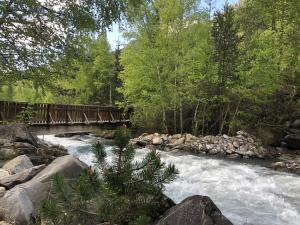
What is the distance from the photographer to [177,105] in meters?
20.4

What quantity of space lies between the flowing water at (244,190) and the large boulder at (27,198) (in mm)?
951

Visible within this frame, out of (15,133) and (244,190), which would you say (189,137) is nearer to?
(244,190)

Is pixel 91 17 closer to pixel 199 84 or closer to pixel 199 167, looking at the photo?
pixel 199 167

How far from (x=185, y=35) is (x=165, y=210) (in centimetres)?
1510

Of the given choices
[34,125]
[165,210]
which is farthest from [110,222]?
[34,125]

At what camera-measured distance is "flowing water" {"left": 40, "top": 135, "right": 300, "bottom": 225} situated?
7.02 meters

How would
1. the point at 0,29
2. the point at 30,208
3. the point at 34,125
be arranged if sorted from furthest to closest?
the point at 34,125 → the point at 0,29 → the point at 30,208

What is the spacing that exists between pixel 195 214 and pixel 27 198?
2.45 metres

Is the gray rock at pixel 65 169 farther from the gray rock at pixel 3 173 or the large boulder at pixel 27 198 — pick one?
the gray rock at pixel 3 173

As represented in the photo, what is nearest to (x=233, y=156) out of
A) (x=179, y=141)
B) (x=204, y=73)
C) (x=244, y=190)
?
(x=179, y=141)

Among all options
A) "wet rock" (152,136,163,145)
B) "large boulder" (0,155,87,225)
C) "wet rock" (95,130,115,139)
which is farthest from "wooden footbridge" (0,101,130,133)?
"large boulder" (0,155,87,225)

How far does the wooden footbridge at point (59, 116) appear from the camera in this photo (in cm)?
Answer: 1439

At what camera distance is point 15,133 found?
10.8 metres

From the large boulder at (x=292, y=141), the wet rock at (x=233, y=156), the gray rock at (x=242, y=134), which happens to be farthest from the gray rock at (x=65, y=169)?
the large boulder at (x=292, y=141)
